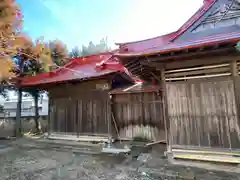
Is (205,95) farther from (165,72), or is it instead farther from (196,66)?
(165,72)

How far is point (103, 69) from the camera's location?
305 inches

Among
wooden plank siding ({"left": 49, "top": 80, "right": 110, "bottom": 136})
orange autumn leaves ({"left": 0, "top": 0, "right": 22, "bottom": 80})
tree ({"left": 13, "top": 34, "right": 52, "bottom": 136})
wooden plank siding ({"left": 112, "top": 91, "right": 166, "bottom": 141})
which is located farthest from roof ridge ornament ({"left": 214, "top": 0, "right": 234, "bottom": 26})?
tree ({"left": 13, "top": 34, "right": 52, "bottom": 136})

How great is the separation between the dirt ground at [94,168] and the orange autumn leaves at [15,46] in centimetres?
411

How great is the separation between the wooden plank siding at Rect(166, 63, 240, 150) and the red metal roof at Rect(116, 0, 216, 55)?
1.33 m

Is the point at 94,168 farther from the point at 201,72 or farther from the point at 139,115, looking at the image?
the point at 201,72

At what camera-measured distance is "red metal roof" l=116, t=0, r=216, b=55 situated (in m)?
4.62

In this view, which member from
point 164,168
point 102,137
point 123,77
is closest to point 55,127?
point 102,137

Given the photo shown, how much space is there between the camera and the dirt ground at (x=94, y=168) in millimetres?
3834

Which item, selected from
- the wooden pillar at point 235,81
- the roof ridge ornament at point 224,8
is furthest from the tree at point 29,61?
the wooden pillar at point 235,81

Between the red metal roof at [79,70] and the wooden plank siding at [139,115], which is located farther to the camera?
the red metal roof at [79,70]

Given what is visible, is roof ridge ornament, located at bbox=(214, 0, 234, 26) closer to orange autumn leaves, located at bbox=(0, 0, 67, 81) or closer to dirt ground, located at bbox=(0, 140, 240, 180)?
dirt ground, located at bbox=(0, 140, 240, 180)

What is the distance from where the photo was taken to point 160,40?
5898 millimetres

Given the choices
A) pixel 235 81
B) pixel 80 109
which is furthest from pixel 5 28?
pixel 235 81

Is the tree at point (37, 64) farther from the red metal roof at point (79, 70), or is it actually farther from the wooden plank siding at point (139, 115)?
the wooden plank siding at point (139, 115)
